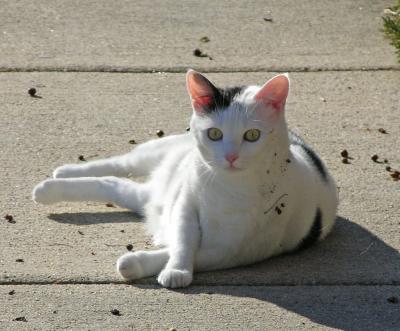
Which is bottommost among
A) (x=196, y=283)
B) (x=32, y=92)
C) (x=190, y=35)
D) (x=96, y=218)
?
(x=190, y=35)

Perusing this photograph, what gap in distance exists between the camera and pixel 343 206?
6.35 m

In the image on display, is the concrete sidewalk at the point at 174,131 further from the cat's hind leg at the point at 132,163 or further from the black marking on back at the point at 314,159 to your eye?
the black marking on back at the point at 314,159

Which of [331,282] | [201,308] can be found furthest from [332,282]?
[201,308]

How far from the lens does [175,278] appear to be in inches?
208

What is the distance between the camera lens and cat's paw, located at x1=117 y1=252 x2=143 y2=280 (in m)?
5.31

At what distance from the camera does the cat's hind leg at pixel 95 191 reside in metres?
6.15

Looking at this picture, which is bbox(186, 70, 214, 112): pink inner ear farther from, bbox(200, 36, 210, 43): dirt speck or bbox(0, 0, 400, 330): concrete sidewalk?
bbox(200, 36, 210, 43): dirt speck

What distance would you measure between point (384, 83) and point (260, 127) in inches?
120

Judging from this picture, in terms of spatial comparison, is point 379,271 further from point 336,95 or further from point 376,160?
point 336,95

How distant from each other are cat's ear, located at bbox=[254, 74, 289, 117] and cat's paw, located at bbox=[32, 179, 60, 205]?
141cm

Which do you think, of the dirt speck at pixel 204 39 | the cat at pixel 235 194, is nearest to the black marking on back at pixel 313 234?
the cat at pixel 235 194

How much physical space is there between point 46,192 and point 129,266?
1020mm

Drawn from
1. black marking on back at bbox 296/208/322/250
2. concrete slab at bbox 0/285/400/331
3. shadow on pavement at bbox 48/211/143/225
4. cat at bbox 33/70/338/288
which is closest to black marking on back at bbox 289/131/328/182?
cat at bbox 33/70/338/288

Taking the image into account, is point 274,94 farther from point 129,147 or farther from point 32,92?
point 32,92
